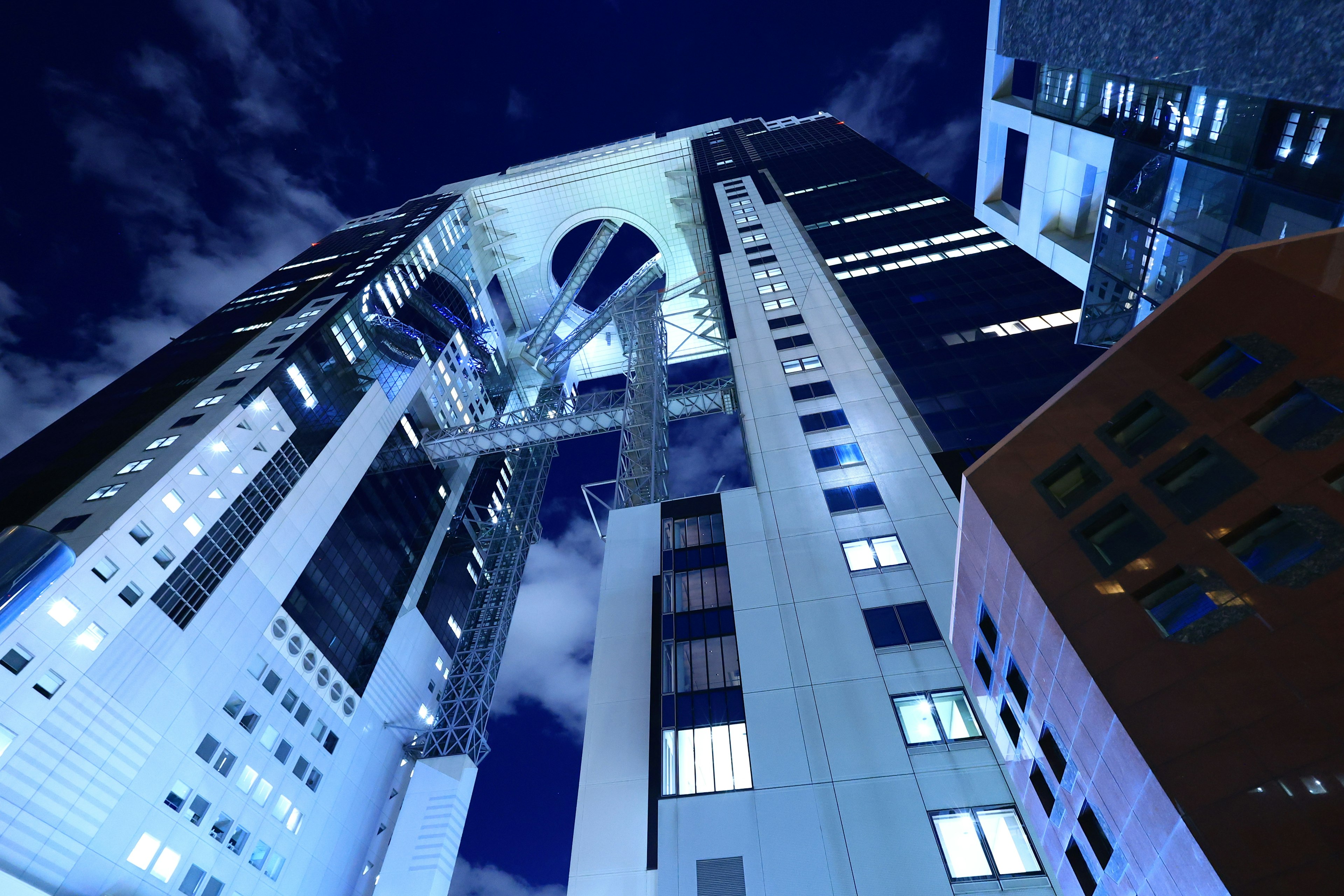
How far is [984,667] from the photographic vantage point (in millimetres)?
18000

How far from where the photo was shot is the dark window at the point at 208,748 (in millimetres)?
32906

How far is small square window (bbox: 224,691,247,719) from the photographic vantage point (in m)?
35.2

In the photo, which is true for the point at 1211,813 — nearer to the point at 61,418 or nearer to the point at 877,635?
the point at 877,635

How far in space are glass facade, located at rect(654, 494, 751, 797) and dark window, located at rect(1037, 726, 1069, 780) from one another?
9.90m

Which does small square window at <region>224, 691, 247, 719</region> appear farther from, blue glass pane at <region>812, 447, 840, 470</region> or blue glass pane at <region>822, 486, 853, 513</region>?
blue glass pane at <region>812, 447, 840, 470</region>

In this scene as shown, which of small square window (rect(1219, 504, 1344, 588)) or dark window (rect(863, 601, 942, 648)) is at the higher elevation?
dark window (rect(863, 601, 942, 648))

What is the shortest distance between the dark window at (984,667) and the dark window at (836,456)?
1522 cm

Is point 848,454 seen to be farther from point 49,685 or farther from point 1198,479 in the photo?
point 49,685

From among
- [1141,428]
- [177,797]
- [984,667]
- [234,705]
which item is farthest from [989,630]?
[234,705]

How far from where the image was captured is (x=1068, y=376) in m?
34.0

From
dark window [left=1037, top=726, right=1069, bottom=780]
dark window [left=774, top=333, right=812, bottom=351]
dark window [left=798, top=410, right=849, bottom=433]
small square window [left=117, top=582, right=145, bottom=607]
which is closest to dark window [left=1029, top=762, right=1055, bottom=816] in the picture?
dark window [left=1037, top=726, right=1069, bottom=780]

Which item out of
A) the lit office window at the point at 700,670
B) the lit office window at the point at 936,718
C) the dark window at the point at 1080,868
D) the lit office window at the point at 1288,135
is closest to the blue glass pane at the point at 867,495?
the lit office window at the point at 700,670

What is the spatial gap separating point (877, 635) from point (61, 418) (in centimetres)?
5973

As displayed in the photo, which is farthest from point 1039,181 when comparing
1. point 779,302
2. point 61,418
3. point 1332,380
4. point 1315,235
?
point 61,418
